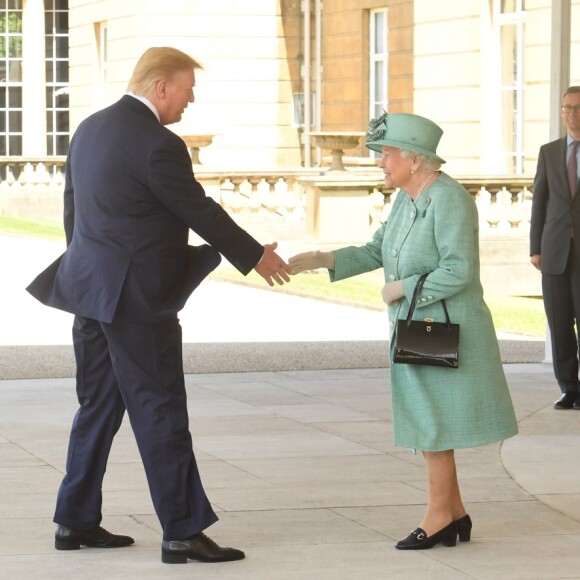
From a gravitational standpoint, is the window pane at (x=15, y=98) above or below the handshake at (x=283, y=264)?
above

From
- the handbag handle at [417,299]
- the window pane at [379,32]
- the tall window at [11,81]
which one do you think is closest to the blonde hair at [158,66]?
the handbag handle at [417,299]

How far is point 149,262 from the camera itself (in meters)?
5.71

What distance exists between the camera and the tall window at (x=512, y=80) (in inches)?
845

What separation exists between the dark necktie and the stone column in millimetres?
29791

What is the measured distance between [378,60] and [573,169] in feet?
61.6

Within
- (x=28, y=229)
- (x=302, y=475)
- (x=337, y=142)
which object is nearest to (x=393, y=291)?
(x=302, y=475)

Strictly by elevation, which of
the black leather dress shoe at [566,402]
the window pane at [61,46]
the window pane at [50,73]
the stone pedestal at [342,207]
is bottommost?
the black leather dress shoe at [566,402]

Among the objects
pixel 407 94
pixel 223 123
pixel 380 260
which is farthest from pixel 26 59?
pixel 380 260

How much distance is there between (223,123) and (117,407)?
28.2 meters

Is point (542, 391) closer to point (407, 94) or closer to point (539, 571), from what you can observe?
point (539, 571)

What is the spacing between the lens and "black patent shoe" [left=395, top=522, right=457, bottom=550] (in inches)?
236

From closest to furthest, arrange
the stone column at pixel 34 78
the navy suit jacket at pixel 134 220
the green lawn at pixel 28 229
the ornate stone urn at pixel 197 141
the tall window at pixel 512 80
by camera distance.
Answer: the navy suit jacket at pixel 134 220 < the tall window at pixel 512 80 < the green lawn at pixel 28 229 < the ornate stone urn at pixel 197 141 < the stone column at pixel 34 78

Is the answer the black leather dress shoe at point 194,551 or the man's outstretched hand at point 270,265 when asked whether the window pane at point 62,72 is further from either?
the black leather dress shoe at point 194,551

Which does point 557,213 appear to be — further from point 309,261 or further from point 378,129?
point 378,129
